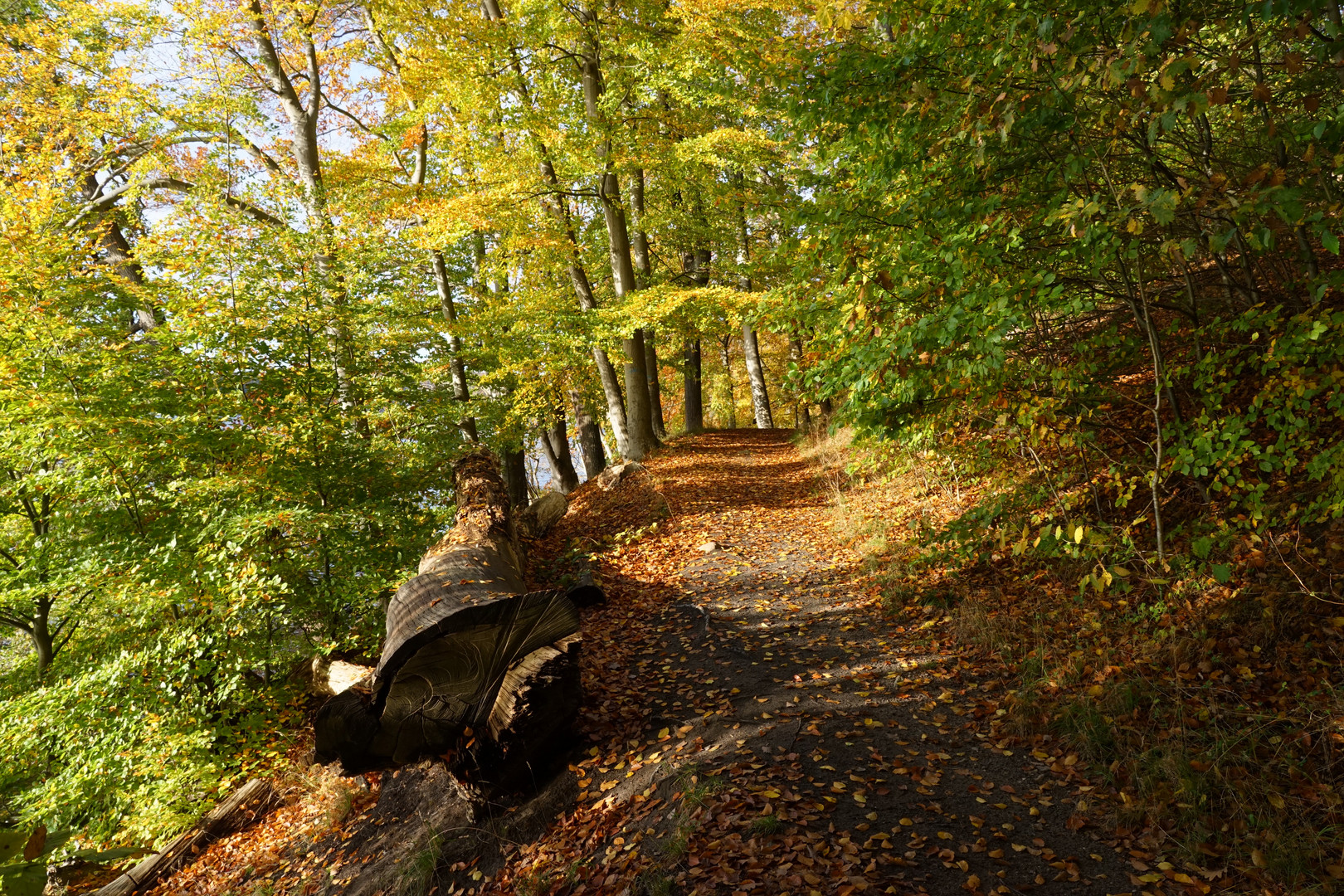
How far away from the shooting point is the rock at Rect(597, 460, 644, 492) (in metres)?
12.9

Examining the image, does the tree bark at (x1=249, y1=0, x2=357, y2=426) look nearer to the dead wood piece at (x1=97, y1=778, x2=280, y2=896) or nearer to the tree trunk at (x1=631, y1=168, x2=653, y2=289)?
the dead wood piece at (x1=97, y1=778, x2=280, y2=896)

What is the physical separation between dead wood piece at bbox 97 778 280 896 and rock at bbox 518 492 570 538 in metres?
4.69

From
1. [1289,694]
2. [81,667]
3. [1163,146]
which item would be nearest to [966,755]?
[1289,694]

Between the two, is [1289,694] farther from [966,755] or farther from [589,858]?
[589,858]

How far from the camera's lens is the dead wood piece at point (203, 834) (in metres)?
6.23

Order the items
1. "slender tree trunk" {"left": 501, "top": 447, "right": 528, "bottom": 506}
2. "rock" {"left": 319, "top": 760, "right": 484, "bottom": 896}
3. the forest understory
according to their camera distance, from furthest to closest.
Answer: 1. "slender tree trunk" {"left": 501, "top": 447, "right": 528, "bottom": 506}
2. "rock" {"left": 319, "top": 760, "right": 484, "bottom": 896}
3. the forest understory

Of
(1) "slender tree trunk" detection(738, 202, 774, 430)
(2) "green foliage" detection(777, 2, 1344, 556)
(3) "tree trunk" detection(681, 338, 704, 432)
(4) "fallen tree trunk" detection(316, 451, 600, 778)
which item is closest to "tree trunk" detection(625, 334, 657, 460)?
(1) "slender tree trunk" detection(738, 202, 774, 430)

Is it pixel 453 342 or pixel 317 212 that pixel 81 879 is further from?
pixel 453 342

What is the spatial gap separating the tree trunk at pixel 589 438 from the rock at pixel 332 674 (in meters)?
10.6

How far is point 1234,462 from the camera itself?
14.3 feet

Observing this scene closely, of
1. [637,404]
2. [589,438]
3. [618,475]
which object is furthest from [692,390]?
[618,475]

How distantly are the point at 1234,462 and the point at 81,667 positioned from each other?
10520 millimetres

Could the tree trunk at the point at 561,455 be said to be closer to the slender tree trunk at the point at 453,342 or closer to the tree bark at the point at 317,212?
the slender tree trunk at the point at 453,342

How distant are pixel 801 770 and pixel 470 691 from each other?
7.63 feet
